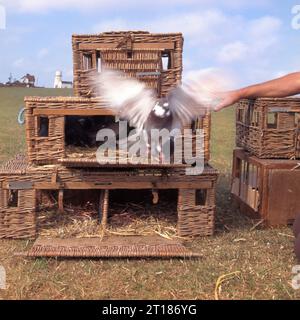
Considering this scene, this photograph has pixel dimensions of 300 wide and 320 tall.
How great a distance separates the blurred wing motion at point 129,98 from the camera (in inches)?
150

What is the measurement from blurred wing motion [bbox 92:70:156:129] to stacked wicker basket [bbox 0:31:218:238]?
8.2 inches

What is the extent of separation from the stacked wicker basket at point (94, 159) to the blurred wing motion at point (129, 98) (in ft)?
0.68

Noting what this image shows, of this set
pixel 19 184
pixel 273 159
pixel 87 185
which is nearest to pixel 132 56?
pixel 87 185

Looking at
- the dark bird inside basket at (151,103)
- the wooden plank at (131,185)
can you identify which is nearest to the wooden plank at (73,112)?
the dark bird inside basket at (151,103)

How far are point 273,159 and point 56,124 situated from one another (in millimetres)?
2207

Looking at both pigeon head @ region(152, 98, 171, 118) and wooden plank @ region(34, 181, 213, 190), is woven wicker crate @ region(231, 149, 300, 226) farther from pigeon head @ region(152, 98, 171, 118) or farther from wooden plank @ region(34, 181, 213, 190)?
pigeon head @ region(152, 98, 171, 118)

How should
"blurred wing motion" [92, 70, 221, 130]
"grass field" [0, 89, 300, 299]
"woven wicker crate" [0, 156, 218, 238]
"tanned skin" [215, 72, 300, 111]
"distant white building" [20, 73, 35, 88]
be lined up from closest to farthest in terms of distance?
"tanned skin" [215, 72, 300, 111], "blurred wing motion" [92, 70, 221, 130], "grass field" [0, 89, 300, 299], "woven wicker crate" [0, 156, 218, 238], "distant white building" [20, 73, 35, 88]

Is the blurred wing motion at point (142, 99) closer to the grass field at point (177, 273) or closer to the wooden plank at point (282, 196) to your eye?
the grass field at point (177, 273)

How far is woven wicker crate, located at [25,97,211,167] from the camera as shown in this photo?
14.4 feet

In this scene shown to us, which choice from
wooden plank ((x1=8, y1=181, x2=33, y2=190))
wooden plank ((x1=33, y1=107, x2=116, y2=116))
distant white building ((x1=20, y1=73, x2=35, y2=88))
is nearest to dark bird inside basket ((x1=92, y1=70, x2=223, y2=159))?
wooden plank ((x1=33, y1=107, x2=116, y2=116))

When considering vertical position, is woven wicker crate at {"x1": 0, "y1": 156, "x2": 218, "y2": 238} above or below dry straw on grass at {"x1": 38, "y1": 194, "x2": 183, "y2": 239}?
above

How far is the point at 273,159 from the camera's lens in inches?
204
